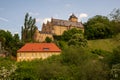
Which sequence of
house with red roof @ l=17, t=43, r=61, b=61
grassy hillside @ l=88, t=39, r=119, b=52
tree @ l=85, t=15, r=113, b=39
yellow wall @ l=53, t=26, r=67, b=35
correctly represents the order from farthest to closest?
yellow wall @ l=53, t=26, r=67, b=35 → tree @ l=85, t=15, r=113, b=39 → grassy hillside @ l=88, t=39, r=119, b=52 → house with red roof @ l=17, t=43, r=61, b=61

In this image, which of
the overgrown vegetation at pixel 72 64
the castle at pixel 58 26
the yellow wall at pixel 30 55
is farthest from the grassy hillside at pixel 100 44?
the yellow wall at pixel 30 55

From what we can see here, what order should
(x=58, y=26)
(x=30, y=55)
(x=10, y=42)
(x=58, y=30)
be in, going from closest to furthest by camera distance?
1. (x=30, y=55)
2. (x=10, y=42)
3. (x=58, y=30)
4. (x=58, y=26)

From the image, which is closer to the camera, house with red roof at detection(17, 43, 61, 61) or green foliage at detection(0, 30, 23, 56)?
house with red roof at detection(17, 43, 61, 61)

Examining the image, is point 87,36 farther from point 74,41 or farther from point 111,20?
point 111,20

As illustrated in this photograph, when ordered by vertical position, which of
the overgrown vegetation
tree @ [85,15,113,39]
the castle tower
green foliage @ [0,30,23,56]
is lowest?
the overgrown vegetation

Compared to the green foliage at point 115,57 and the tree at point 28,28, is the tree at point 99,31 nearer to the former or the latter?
the tree at point 28,28

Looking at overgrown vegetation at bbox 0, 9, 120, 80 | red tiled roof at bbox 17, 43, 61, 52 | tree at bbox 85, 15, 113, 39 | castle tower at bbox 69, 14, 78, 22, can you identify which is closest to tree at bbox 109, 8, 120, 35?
overgrown vegetation at bbox 0, 9, 120, 80

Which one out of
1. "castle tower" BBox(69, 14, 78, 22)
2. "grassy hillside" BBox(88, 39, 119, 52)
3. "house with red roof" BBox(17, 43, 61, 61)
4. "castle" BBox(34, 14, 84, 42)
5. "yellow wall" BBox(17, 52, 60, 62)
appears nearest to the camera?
"house with red roof" BBox(17, 43, 61, 61)

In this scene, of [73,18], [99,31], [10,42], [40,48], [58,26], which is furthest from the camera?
[73,18]

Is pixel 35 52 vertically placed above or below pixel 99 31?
below

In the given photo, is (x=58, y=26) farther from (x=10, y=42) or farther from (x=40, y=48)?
(x=40, y=48)

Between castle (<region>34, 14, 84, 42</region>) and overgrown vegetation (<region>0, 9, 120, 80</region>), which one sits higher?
castle (<region>34, 14, 84, 42</region>)

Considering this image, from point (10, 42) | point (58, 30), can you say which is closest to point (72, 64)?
point (10, 42)

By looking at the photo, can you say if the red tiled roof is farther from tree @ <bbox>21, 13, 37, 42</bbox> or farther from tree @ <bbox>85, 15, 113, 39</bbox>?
tree @ <bbox>85, 15, 113, 39</bbox>
